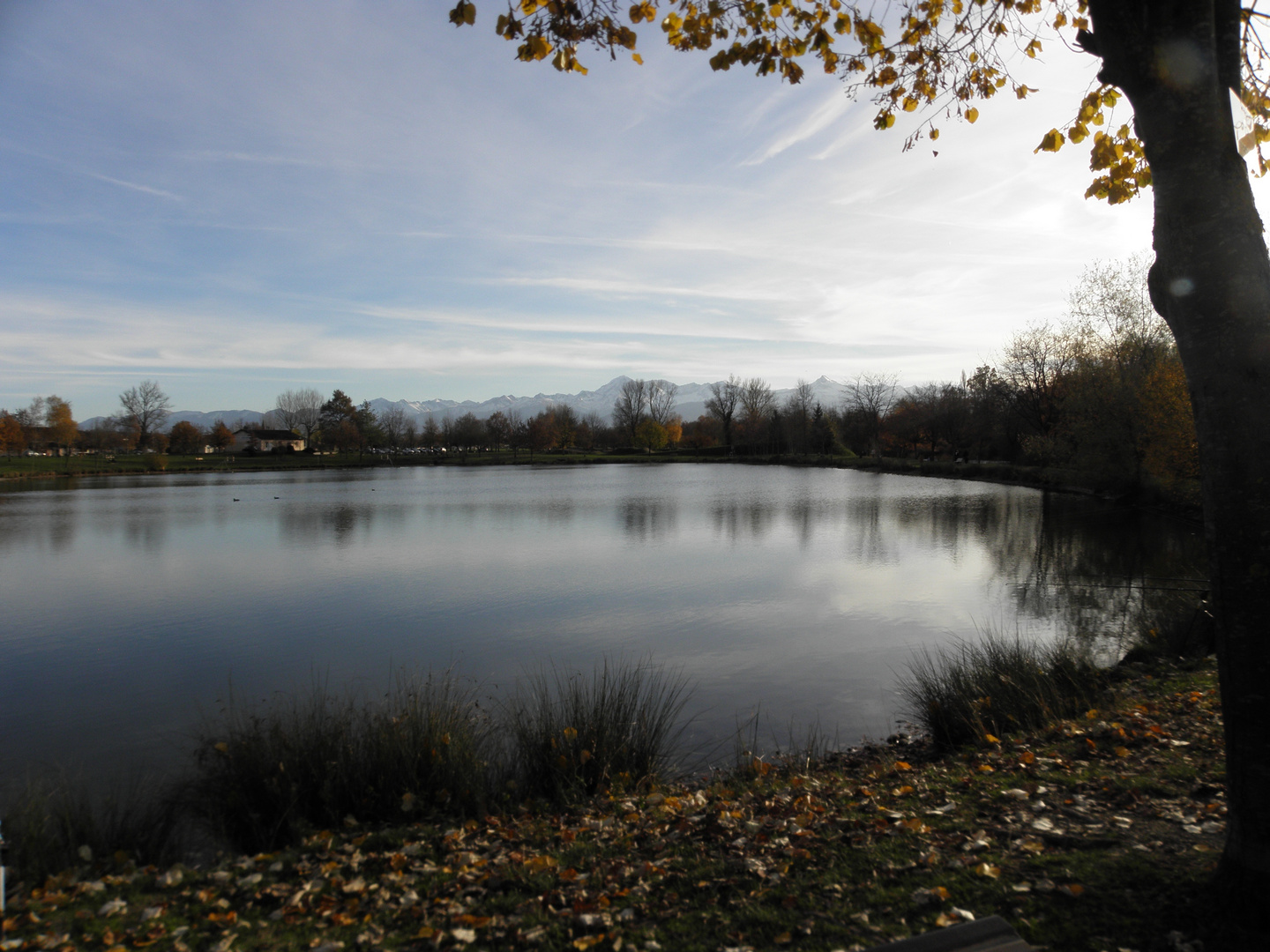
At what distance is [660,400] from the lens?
12388cm

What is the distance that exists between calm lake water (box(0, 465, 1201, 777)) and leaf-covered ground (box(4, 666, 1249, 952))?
98.8 inches

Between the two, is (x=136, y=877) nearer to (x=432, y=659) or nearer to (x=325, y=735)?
(x=325, y=735)

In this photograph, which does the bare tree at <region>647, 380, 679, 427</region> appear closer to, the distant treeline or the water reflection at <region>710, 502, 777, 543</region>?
the distant treeline

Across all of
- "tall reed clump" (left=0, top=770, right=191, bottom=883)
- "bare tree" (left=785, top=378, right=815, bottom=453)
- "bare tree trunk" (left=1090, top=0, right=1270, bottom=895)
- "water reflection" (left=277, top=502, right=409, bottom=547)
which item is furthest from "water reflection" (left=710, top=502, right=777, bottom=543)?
"bare tree" (left=785, top=378, right=815, bottom=453)

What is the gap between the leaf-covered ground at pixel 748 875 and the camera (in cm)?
308

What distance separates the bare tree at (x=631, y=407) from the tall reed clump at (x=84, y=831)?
10460 cm

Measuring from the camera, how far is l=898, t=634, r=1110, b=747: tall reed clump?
6.56 metres

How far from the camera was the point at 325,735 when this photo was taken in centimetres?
562

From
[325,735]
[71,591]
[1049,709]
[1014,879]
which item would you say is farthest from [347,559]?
[1014,879]

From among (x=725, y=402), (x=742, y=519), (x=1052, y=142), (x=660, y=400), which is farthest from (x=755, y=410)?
(x=1052, y=142)

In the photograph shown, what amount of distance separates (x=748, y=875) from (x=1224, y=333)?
11.1 ft

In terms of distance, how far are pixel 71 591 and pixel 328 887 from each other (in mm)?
14697

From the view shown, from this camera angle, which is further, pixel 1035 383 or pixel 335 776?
pixel 1035 383

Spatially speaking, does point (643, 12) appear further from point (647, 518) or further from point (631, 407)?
point (631, 407)
